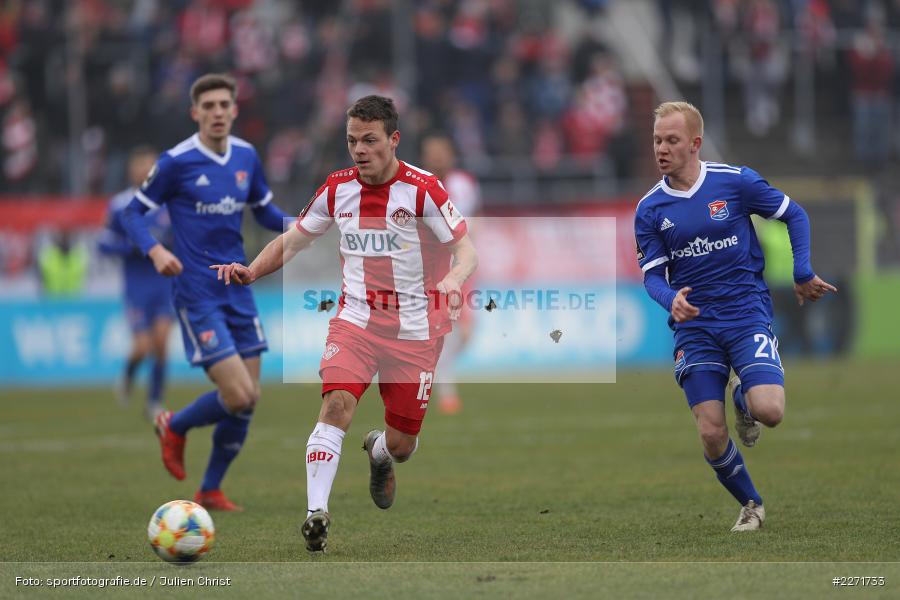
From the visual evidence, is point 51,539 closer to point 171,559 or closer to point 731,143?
point 171,559

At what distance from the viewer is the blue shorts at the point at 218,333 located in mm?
9094

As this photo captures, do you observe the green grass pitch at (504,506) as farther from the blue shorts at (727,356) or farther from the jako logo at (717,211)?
the jako logo at (717,211)

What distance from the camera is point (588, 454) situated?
11.4 m

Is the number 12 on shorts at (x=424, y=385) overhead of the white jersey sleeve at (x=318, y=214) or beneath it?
beneath

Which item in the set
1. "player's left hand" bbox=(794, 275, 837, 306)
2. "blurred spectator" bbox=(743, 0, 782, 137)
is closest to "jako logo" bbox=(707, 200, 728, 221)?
"player's left hand" bbox=(794, 275, 837, 306)

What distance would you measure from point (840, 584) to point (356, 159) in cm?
319

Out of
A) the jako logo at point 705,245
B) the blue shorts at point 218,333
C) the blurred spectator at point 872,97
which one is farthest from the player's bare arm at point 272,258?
the blurred spectator at point 872,97

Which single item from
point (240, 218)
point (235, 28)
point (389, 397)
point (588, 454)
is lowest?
point (588, 454)

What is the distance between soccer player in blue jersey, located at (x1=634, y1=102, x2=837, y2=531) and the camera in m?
7.38

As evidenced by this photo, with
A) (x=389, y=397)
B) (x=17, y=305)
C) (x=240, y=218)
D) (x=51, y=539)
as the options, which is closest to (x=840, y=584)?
(x=389, y=397)

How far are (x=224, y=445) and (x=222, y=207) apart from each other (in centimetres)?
156

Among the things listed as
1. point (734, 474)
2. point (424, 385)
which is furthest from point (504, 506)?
point (734, 474)

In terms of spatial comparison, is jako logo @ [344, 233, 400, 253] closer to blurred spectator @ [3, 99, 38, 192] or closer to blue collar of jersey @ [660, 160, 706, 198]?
blue collar of jersey @ [660, 160, 706, 198]

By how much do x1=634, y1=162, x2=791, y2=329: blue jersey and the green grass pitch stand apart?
121cm
